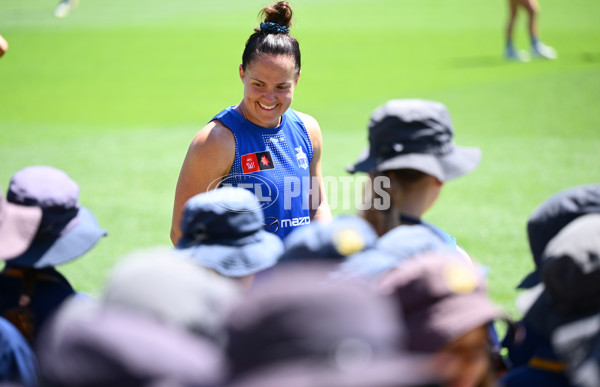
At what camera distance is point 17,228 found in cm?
263

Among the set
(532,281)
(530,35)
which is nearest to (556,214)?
(532,281)

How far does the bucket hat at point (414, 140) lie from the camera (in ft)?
8.84

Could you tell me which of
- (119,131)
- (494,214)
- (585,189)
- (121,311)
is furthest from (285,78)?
(119,131)

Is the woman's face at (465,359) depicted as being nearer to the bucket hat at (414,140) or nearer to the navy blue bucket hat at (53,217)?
the bucket hat at (414,140)

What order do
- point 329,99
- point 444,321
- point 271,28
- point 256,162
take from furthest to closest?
1. point 329,99
2. point 271,28
3. point 256,162
4. point 444,321

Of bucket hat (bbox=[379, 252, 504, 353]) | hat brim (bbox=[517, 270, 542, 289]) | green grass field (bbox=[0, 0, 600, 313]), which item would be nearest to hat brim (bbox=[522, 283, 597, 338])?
hat brim (bbox=[517, 270, 542, 289])

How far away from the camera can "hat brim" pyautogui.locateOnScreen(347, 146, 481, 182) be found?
2.65 meters

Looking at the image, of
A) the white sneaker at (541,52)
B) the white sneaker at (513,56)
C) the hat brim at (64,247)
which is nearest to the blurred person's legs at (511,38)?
the white sneaker at (513,56)

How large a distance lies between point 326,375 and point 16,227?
1526 mm

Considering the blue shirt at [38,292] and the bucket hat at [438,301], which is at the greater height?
the bucket hat at [438,301]

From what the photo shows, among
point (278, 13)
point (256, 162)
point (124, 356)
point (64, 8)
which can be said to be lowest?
point (124, 356)

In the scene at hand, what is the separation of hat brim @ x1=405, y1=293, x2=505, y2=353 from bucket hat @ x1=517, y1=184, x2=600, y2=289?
691 millimetres

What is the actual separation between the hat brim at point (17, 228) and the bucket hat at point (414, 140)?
1.25m

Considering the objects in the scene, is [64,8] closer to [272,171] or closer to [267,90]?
[267,90]
